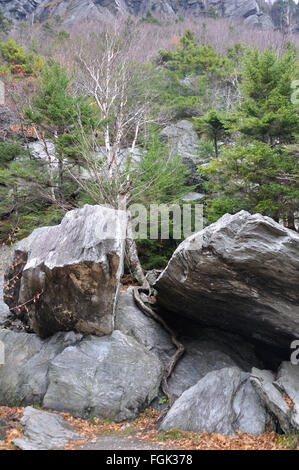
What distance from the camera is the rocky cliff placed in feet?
171

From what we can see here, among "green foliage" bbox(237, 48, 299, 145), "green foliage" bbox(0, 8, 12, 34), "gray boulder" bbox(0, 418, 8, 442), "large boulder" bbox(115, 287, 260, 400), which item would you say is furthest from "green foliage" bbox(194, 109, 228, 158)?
"green foliage" bbox(0, 8, 12, 34)

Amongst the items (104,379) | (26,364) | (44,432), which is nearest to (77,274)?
(104,379)

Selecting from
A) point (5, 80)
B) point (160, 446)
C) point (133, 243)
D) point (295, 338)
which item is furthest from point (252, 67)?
point (5, 80)

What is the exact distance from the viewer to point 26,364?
757 cm

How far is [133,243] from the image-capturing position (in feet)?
38.2

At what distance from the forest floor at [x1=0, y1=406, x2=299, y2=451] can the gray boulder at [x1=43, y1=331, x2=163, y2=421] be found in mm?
283

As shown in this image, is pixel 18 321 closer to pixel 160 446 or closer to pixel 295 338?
pixel 160 446

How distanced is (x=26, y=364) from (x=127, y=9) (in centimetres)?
6605

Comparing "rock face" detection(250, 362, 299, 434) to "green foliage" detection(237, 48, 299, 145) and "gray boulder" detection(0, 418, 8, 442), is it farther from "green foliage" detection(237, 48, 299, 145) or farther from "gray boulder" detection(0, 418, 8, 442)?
"green foliage" detection(237, 48, 299, 145)

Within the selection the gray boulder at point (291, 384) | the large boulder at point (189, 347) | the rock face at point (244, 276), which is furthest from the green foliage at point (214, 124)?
the gray boulder at point (291, 384)

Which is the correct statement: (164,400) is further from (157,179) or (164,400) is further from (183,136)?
(183,136)

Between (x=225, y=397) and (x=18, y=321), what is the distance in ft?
21.1

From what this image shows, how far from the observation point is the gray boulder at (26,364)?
23.0ft

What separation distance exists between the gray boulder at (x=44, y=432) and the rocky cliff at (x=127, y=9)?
55.7m
